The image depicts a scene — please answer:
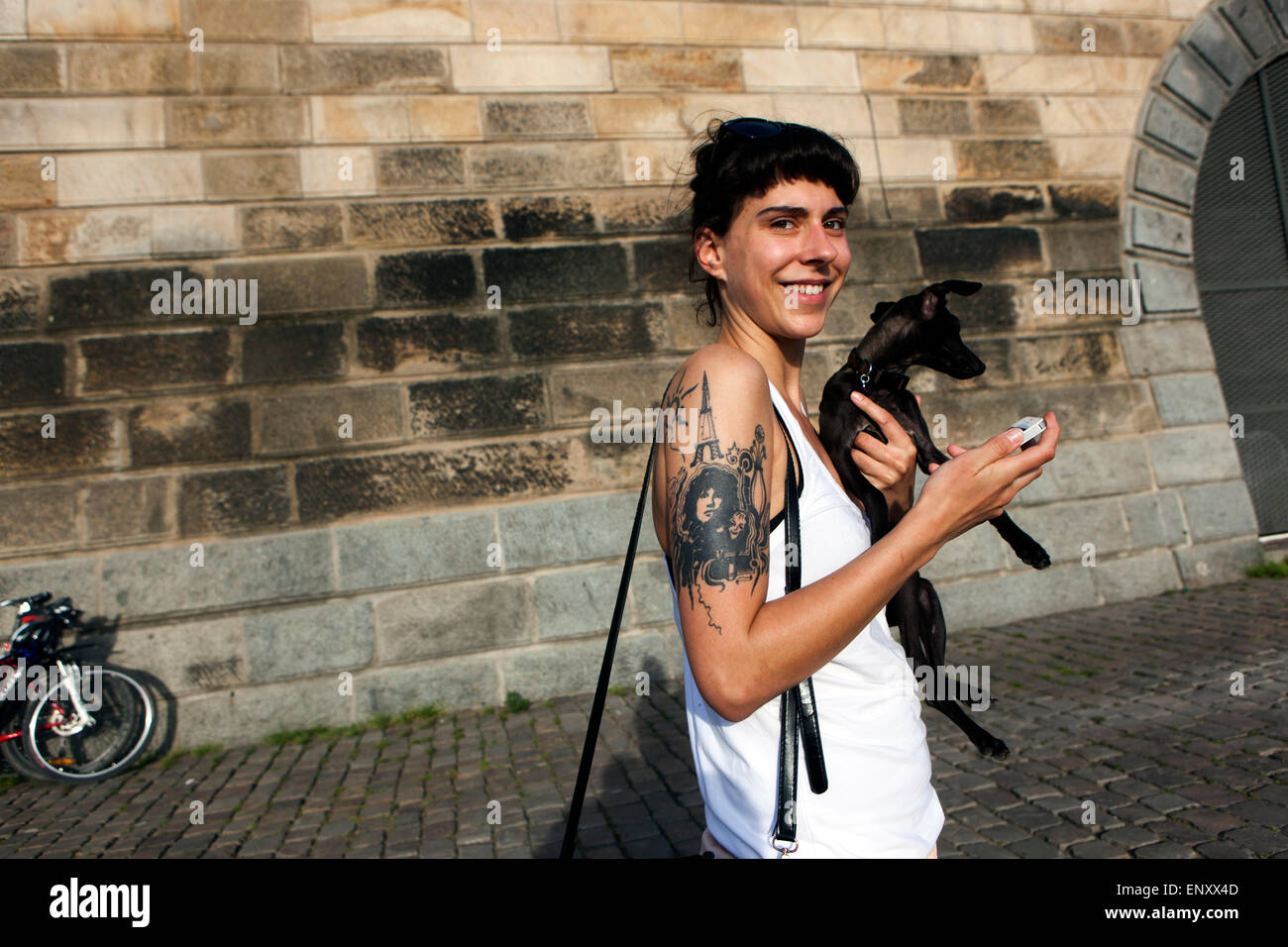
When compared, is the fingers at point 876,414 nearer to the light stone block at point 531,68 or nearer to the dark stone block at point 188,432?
the dark stone block at point 188,432

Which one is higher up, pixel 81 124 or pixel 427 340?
pixel 81 124

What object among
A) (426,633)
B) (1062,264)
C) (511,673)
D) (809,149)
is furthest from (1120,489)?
(809,149)

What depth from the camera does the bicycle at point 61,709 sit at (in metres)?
5.23

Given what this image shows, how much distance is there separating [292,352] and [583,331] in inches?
83.7

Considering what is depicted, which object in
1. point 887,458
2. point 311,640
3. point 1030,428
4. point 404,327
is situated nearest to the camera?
point 1030,428

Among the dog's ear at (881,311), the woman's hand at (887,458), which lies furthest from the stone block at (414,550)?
the woman's hand at (887,458)

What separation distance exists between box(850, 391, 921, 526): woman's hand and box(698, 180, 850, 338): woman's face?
0.37 metres

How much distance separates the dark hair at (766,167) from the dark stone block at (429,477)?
183 inches

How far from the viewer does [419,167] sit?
244 inches

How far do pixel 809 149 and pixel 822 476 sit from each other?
2.02ft

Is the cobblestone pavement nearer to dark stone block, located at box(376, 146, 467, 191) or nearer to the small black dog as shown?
the small black dog

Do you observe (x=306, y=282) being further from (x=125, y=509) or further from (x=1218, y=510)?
(x=1218, y=510)

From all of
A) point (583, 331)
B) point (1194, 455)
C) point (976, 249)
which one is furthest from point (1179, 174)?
point (583, 331)
